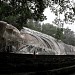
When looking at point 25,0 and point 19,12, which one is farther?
point 19,12

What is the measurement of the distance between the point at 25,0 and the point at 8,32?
1166 centimetres

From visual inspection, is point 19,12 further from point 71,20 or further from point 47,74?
point 47,74

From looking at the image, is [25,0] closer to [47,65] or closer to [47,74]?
[47,65]

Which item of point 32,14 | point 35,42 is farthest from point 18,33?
point 32,14

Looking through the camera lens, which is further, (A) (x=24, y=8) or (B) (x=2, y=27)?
(B) (x=2, y=27)

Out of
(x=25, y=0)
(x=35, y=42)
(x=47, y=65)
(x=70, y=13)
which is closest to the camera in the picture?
(x=47, y=65)

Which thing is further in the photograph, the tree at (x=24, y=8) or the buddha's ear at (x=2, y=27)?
the buddha's ear at (x=2, y=27)

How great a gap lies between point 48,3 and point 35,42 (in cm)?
1391

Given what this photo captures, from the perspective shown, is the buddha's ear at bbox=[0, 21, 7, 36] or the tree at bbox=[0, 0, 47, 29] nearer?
the tree at bbox=[0, 0, 47, 29]

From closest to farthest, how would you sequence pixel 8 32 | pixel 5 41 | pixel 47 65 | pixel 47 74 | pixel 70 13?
1. pixel 47 74
2. pixel 47 65
3. pixel 70 13
4. pixel 5 41
5. pixel 8 32

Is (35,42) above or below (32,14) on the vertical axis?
below

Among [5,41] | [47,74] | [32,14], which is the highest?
[32,14]

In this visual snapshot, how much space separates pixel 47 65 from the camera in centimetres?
752

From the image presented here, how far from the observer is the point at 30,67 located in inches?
246
